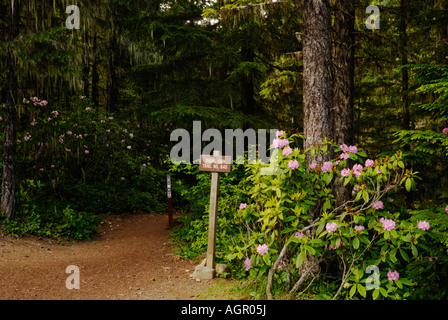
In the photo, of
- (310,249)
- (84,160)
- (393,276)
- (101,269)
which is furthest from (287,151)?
(84,160)

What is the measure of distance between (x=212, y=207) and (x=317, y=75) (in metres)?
2.58

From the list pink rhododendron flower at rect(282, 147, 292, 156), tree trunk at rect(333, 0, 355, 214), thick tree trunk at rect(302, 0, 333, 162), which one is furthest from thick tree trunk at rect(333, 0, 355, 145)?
pink rhododendron flower at rect(282, 147, 292, 156)

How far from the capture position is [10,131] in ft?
24.4

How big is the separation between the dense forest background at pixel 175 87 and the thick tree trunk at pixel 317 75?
0.36m

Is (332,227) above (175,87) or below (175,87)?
below

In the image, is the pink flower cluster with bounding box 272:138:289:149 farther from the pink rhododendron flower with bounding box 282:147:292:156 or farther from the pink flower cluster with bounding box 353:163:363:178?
the pink flower cluster with bounding box 353:163:363:178

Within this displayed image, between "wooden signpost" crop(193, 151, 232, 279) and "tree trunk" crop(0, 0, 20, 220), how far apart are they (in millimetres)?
4768

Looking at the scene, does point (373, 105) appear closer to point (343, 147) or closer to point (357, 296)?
point (343, 147)

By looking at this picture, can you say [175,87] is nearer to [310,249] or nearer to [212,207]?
[212,207]

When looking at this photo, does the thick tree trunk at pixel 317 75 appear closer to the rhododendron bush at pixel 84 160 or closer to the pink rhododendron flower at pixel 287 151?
the pink rhododendron flower at pixel 287 151

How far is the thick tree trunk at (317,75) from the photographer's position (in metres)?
4.89

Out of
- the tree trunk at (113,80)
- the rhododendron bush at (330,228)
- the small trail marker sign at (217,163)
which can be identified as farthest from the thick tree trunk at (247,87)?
the tree trunk at (113,80)

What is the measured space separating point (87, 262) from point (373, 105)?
9512 millimetres

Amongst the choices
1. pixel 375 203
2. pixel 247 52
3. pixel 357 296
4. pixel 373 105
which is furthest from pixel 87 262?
pixel 373 105
